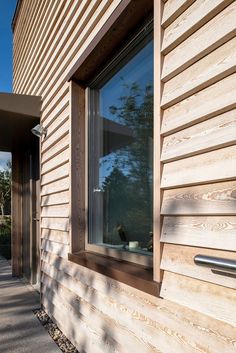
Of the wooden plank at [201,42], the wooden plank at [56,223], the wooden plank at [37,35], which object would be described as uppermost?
the wooden plank at [37,35]

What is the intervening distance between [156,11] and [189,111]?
639 mm

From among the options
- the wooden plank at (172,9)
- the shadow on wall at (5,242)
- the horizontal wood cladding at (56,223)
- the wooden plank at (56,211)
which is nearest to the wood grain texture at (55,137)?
the wooden plank at (56,211)

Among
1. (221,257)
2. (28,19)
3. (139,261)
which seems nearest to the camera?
(221,257)

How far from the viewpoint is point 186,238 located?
1.66 m

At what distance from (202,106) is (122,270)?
3.61 feet

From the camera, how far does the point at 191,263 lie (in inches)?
63.7

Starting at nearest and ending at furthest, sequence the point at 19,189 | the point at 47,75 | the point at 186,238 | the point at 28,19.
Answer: the point at 186,238 < the point at 47,75 < the point at 28,19 < the point at 19,189

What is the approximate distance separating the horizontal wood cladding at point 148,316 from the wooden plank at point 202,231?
30 cm

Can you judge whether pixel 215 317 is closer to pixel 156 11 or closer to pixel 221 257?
pixel 221 257

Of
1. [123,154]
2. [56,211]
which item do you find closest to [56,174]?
[56,211]

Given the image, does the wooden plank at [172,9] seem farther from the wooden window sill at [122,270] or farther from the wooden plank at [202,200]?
the wooden window sill at [122,270]

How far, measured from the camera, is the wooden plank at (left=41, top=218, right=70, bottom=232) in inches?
136

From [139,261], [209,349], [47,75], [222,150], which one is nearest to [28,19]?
[47,75]

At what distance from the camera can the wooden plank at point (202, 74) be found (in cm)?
148
